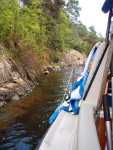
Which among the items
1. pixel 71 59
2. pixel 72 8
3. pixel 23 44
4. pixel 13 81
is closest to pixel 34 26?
pixel 23 44

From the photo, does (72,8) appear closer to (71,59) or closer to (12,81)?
(71,59)

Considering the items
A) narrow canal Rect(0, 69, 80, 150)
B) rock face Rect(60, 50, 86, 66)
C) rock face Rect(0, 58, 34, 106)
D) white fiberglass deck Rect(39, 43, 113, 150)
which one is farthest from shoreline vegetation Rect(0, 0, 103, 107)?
white fiberglass deck Rect(39, 43, 113, 150)

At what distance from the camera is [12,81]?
2292cm

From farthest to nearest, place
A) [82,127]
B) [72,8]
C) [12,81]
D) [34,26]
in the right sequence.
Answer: [72,8], [34,26], [12,81], [82,127]

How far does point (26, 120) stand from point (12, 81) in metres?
7.84

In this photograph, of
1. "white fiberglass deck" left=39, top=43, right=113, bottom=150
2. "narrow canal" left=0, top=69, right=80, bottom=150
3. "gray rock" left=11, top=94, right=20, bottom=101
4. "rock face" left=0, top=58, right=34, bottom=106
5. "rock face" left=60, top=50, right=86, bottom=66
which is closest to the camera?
"white fiberglass deck" left=39, top=43, right=113, bottom=150

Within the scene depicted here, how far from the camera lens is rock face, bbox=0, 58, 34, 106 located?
1942 cm

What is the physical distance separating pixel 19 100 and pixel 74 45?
52.1m

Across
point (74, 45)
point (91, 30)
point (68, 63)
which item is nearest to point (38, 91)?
point (68, 63)

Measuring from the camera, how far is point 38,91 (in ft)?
77.5

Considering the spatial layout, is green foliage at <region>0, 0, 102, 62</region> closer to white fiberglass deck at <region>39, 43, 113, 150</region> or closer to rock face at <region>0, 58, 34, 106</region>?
rock face at <region>0, 58, 34, 106</region>

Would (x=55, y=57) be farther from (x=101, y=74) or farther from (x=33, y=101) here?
(x=101, y=74)

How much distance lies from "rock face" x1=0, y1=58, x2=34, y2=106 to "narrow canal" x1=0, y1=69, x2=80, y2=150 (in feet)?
1.75

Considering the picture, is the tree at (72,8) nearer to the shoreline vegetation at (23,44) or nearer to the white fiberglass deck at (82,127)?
the shoreline vegetation at (23,44)
